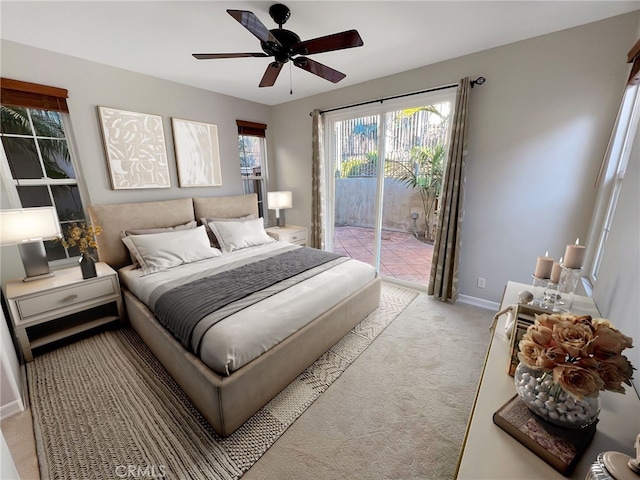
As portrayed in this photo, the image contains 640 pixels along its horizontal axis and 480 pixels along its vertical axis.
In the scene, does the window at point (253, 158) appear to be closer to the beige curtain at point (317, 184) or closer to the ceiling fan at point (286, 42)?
the beige curtain at point (317, 184)

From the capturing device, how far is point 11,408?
A: 1575 millimetres

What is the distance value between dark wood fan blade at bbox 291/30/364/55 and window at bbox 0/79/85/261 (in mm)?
2380

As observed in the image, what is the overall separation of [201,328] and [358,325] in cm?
155

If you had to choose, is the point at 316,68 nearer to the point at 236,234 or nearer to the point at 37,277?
the point at 236,234

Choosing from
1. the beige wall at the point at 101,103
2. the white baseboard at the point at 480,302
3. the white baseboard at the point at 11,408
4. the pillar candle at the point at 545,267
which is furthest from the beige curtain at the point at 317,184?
the white baseboard at the point at 11,408

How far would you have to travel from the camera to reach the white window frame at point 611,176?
185 cm

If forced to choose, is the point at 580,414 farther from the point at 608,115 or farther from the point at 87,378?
the point at 87,378

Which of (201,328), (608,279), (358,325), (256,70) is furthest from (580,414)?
(256,70)

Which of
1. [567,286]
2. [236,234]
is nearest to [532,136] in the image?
[567,286]

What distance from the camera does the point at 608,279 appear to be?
1444mm

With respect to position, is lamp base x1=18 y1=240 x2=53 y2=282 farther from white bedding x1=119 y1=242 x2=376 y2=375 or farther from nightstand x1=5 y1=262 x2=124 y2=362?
white bedding x1=119 y1=242 x2=376 y2=375

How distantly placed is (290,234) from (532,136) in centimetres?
312

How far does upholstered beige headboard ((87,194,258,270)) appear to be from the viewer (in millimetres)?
2619

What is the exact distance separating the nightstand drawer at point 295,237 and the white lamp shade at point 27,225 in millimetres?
2462
